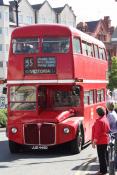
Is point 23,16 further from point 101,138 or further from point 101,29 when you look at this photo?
point 101,138

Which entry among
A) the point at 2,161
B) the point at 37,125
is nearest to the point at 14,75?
the point at 37,125

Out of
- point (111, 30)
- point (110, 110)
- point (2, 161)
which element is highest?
point (111, 30)

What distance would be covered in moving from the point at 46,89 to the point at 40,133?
222cm

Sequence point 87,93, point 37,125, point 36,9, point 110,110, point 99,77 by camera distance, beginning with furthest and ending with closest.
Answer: point 36,9, point 99,77, point 87,93, point 37,125, point 110,110

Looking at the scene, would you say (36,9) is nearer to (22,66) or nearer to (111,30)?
(111,30)

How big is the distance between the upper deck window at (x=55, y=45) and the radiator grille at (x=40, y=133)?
2.67 metres

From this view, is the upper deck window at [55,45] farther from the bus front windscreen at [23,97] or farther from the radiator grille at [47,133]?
the radiator grille at [47,133]

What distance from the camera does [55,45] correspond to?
20.3 m

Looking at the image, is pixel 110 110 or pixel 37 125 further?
pixel 37 125

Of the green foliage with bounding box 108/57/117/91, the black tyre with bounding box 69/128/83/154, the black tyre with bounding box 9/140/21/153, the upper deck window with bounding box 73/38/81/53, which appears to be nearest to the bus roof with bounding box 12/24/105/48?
the upper deck window with bounding box 73/38/81/53

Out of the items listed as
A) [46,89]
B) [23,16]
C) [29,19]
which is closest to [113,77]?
[29,19]

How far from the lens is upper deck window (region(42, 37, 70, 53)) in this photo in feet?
66.3

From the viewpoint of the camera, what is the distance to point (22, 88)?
791 inches

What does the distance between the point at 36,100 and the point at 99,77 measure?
5995 millimetres
